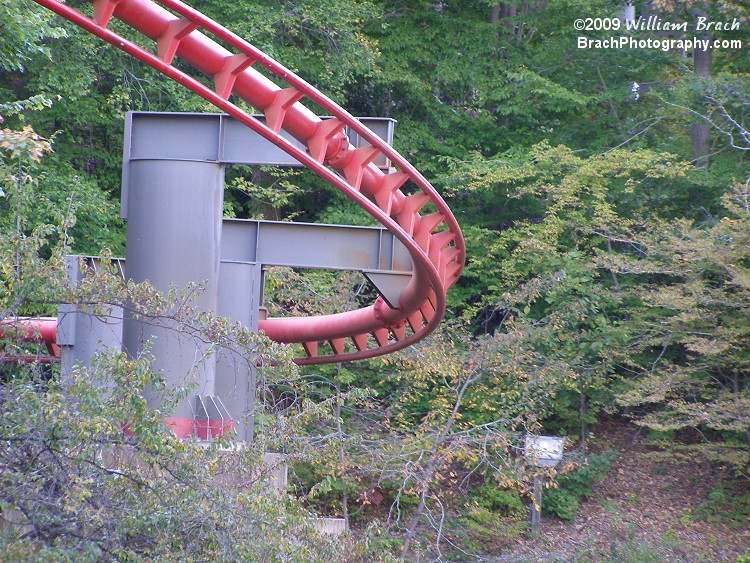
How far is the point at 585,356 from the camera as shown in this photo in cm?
1734

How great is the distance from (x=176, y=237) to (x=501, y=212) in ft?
42.6

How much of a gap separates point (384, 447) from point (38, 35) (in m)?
7.93

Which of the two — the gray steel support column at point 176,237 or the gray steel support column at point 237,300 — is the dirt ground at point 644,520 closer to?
the gray steel support column at point 237,300

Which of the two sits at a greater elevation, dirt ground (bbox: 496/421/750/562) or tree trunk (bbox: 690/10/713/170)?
tree trunk (bbox: 690/10/713/170)

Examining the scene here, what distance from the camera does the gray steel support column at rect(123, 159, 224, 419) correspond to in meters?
8.55

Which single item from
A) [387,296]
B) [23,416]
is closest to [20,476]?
[23,416]

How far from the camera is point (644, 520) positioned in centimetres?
1562

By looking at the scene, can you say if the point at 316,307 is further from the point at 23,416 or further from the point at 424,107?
the point at 23,416

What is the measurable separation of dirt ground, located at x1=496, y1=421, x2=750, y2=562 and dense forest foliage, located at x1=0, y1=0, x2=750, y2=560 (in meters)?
0.53

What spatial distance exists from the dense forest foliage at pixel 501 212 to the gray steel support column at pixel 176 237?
9.66 feet

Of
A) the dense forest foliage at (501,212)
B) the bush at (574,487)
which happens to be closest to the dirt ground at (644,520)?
the bush at (574,487)

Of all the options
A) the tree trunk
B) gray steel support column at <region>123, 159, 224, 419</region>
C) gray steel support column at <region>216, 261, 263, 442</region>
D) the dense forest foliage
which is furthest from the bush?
gray steel support column at <region>123, 159, 224, 419</region>

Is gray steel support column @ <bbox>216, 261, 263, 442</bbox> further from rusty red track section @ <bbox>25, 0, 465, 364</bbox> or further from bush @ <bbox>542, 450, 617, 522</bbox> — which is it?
bush @ <bbox>542, 450, 617, 522</bbox>

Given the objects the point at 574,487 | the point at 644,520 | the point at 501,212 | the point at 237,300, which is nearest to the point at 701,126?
the point at 501,212
